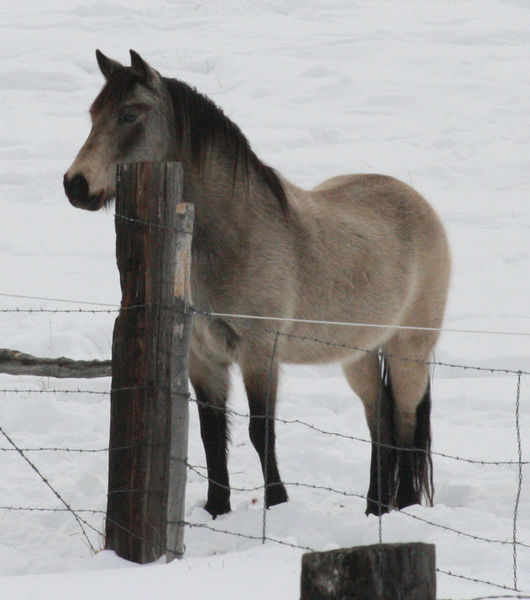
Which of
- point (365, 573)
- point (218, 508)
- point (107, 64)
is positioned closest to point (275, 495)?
point (218, 508)

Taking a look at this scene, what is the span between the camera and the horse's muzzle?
5176mm

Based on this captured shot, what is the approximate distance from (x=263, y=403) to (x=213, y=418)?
0.39 m

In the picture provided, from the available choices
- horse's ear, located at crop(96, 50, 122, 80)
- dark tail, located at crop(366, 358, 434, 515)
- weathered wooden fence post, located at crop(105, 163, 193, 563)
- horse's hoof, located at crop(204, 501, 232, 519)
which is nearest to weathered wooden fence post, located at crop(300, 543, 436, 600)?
weathered wooden fence post, located at crop(105, 163, 193, 563)

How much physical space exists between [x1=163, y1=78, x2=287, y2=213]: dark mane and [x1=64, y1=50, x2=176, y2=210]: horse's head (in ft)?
0.17

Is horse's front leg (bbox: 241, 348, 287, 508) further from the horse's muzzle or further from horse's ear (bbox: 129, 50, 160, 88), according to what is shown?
horse's ear (bbox: 129, 50, 160, 88)

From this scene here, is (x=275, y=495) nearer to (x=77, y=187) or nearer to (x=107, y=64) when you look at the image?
(x=77, y=187)

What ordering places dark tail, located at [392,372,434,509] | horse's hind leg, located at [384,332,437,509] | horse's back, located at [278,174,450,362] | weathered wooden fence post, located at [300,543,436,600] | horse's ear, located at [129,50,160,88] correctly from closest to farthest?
weathered wooden fence post, located at [300,543,436,600] → horse's ear, located at [129,50,160,88] → horse's back, located at [278,174,450,362] → dark tail, located at [392,372,434,509] → horse's hind leg, located at [384,332,437,509]

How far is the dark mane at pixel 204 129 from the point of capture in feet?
18.0

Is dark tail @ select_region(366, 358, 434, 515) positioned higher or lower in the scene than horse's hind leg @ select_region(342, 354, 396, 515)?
lower

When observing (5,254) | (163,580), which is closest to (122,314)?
(163,580)

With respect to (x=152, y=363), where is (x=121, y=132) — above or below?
above

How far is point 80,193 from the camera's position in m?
5.19

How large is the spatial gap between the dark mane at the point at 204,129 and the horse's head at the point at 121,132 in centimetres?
5

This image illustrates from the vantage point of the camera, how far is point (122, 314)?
14.8ft
